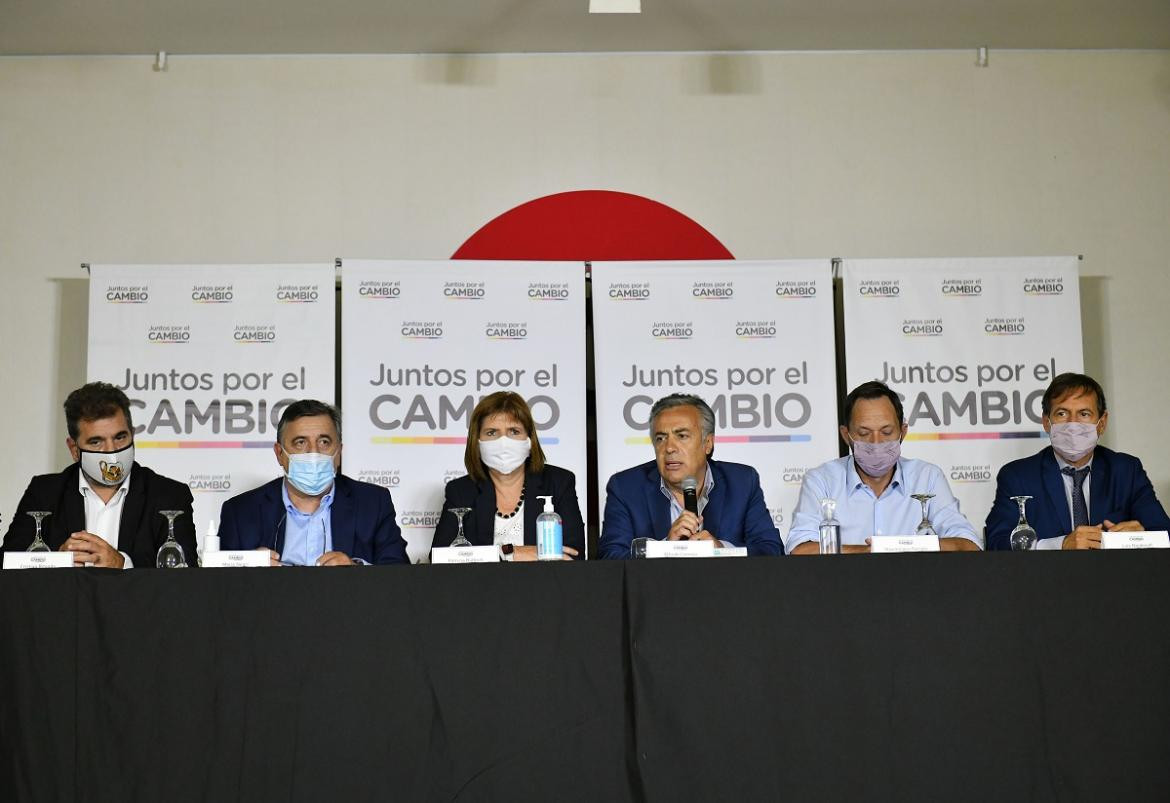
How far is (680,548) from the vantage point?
264 centimetres

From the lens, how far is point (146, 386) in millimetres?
4707

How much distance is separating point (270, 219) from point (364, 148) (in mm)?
526

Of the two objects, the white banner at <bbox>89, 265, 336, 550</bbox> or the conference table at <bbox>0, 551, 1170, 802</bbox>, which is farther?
the white banner at <bbox>89, 265, 336, 550</bbox>

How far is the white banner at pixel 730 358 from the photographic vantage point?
15.6 ft

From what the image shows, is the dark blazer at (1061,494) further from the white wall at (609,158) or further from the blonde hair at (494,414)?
the white wall at (609,158)

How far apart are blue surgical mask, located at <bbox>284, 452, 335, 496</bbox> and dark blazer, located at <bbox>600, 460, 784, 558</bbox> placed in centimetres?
85

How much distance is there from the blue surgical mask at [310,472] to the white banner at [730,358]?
1.48 metres

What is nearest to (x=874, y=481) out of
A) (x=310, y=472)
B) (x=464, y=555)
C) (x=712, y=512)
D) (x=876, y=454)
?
(x=876, y=454)

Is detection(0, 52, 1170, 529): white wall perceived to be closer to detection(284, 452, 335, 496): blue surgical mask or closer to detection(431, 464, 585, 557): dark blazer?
detection(431, 464, 585, 557): dark blazer

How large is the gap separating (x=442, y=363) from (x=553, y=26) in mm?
1582

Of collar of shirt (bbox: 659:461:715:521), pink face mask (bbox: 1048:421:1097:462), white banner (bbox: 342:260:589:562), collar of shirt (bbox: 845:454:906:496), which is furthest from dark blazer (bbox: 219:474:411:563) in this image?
pink face mask (bbox: 1048:421:1097:462)

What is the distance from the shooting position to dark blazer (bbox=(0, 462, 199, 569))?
3402 millimetres

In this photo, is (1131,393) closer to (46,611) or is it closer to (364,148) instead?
(364,148)

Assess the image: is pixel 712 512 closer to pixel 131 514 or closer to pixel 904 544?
pixel 904 544
